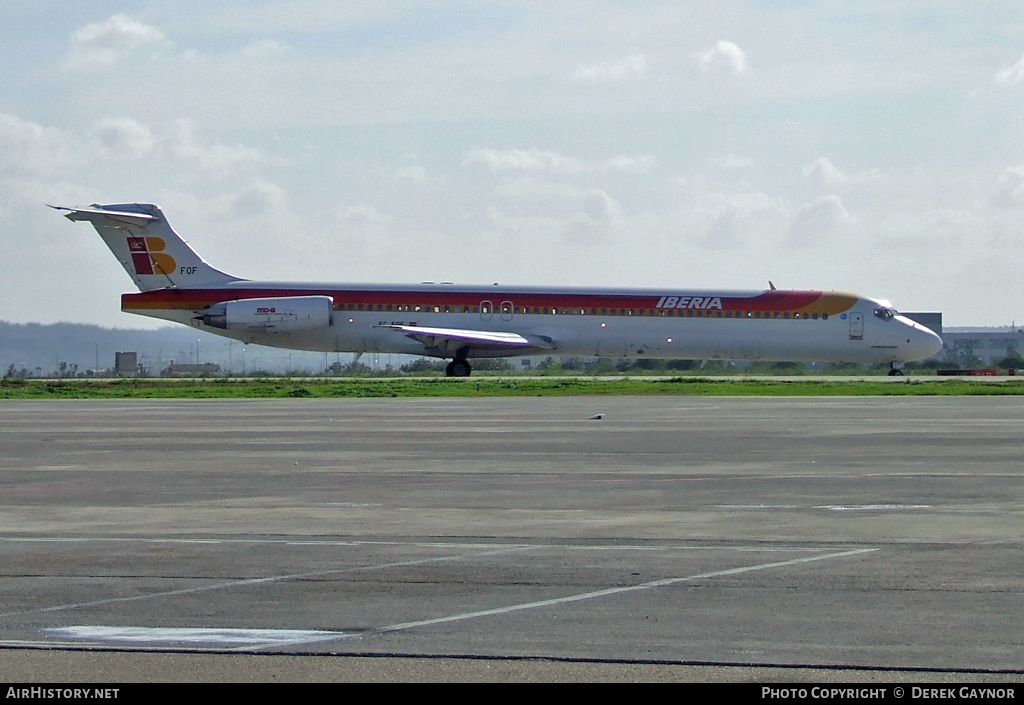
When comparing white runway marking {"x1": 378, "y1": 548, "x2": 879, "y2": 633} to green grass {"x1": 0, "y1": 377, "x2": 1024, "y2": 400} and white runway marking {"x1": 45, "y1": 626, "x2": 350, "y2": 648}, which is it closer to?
white runway marking {"x1": 45, "y1": 626, "x2": 350, "y2": 648}

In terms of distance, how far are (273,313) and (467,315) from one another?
7499 millimetres

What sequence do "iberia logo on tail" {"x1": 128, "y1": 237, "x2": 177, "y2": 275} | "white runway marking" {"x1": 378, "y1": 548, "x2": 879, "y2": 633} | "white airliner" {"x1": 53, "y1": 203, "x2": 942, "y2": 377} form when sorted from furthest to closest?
"iberia logo on tail" {"x1": 128, "y1": 237, "x2": 177, "y2": 275} → "white airliner" {"x1": 53, "y1": 203, "x2": 942, "y2": 377} → "white runway marking" {"x1": 378, "y1": 548, "x2": 879, "y2": 633}

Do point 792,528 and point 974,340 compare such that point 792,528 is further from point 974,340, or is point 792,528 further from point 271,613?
point 974,340

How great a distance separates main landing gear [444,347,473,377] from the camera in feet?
169

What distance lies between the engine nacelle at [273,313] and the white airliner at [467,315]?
0.05m

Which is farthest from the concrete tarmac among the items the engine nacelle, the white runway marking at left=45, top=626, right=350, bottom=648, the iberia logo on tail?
the iberia logo on tail

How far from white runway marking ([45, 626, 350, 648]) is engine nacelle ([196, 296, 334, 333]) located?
141 ft

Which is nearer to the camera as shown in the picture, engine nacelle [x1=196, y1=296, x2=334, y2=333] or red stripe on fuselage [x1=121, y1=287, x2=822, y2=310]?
engine nacelle [x1=196, y1=296, x2=334, y2=333]

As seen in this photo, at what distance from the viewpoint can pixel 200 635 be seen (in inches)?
282

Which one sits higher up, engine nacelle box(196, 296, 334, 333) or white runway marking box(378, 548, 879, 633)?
engine nacelle box(196, 296, 334, 333)

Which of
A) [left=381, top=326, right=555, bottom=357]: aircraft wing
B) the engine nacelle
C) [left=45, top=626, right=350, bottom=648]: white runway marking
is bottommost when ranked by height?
[left=45, top=626, right=350, bottom=648]: white runway marking

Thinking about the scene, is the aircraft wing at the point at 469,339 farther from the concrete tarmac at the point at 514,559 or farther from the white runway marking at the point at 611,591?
the white runway marking at the point at 611,591

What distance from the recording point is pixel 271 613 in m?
7.77
